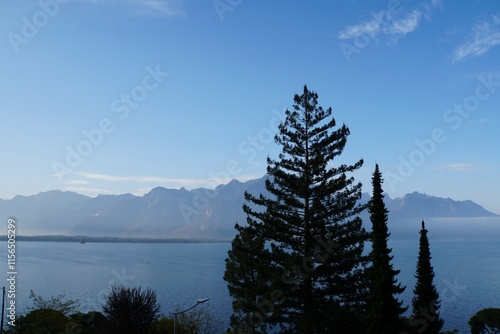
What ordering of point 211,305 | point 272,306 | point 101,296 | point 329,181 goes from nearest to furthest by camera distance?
1. point 272,306
2. point 329,181
3. point 211,305
4. point 101,296

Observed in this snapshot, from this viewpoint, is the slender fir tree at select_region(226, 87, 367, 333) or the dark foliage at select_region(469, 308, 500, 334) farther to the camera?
the dark foliage at select_region(469, 308, 500, 334)

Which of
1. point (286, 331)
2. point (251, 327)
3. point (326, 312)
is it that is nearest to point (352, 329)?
point (326, 312)

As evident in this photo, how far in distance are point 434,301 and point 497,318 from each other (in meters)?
15.5

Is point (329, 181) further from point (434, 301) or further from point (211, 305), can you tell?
point (211, 305)

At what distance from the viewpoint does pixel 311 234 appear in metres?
31.2

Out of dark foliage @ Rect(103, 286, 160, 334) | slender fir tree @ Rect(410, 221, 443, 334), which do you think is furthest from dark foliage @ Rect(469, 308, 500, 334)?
dark foliage @ Rect(103, 286, 160, 334)

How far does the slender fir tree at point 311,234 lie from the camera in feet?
96.3

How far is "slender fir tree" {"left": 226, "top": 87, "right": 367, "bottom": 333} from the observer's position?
1155 inches

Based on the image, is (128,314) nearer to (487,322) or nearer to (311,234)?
(311,234)

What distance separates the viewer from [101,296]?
95125 mm

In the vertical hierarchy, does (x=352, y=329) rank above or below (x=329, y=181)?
below

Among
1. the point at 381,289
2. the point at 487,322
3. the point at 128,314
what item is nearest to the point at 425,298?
the point at 381,289

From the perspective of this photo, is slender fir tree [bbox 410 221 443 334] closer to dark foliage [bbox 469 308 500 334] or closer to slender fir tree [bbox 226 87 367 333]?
slender fir tree [bbox 226 87 367 333]

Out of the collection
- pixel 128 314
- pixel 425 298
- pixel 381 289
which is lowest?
pixel 128 314
